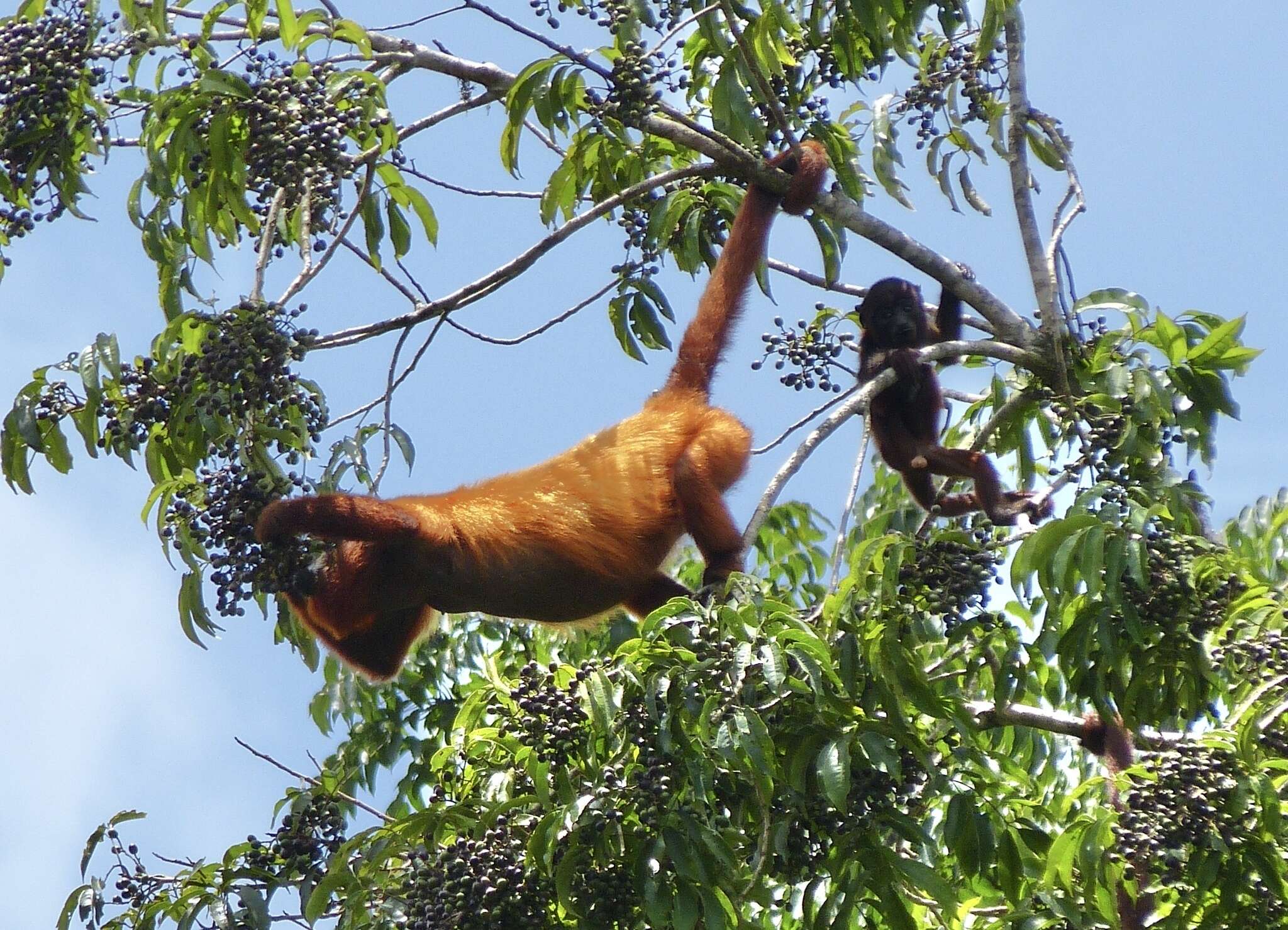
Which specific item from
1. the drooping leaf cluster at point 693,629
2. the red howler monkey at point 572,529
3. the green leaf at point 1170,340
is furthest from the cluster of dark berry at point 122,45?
the green leaf at point 1170,340

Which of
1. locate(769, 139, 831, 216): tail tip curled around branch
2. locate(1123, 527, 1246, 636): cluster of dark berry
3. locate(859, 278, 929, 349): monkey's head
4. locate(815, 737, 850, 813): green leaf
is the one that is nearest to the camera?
locate(815, 737, 850, 813): green leaf

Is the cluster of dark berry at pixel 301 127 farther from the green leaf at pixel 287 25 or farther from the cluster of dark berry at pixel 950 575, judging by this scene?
the cluster of dark berry at pixel 950 575

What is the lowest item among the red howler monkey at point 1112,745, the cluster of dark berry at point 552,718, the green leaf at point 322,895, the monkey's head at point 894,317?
the green leaf at point 322,895

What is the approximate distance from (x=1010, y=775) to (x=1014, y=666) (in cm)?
109

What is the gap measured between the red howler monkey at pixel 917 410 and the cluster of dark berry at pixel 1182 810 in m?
2.56

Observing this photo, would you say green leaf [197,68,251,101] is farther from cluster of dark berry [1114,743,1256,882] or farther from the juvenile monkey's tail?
cluster of dark berry [1114,743,1256,882]

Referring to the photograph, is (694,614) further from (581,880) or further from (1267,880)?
(1267,880)

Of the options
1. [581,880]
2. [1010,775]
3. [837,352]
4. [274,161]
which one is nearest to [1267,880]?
[1010,775]

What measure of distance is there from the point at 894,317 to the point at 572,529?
298 centimetres

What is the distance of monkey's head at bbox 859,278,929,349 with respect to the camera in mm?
8781

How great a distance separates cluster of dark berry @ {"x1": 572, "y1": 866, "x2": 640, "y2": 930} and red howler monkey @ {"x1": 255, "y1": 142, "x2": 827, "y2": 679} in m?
2.02

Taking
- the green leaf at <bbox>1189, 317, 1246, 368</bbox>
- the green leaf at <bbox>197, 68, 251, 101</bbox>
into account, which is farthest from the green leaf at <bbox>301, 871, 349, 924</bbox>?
the green leaf at <bbox>1189, 317, 1246, 368</bbox>

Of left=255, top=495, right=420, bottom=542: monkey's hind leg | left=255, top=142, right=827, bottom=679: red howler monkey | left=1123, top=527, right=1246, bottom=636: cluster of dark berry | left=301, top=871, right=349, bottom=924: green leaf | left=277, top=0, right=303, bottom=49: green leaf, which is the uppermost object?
left=277, top=0, right=303, bottom=49: green leaf

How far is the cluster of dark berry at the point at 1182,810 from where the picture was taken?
15.5 ft
